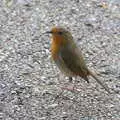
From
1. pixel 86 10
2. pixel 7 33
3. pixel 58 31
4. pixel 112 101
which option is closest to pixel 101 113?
pixel 112 101

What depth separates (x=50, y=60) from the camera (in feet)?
22.2

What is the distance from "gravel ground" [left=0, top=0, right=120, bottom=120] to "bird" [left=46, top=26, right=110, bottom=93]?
309mm

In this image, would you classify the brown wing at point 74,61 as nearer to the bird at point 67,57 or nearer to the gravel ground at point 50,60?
the bird at point 67,57

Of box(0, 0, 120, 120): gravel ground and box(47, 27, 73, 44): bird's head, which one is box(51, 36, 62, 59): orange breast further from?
box(0, 0, 120, 120): gravel ground

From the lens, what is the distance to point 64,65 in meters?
5.87

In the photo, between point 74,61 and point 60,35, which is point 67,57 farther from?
point 60,35

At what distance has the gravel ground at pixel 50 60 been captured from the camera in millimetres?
5711

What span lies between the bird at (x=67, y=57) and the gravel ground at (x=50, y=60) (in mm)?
309

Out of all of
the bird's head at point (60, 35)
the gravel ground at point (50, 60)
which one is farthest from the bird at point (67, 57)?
the gravel ground at point (50, 60)

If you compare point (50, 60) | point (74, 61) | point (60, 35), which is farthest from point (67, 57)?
point (50, 60)

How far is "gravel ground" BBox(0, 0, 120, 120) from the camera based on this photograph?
5711mm

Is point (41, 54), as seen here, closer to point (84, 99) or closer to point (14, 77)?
point (14, 77)

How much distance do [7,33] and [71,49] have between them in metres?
1.71

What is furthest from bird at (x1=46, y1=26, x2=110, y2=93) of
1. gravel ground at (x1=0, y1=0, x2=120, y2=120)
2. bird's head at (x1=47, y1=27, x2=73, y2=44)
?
gravel ground at (x1=0, y1=0, x2=120, y2=120)
